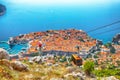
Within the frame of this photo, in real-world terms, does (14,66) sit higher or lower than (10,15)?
lower

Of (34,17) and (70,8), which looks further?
(70,8)

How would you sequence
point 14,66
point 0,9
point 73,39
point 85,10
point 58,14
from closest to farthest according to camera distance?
point 14,66 → point 73,39 → point 0,9 → point 58,14 → point 85,10

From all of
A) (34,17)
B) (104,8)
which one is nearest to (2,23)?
(34,17)

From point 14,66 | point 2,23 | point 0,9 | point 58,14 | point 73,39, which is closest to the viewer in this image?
point 14,66

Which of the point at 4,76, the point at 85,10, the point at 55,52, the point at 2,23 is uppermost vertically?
the point at 85,10

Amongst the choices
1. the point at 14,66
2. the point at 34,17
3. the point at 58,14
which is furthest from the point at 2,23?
the point at 14,66

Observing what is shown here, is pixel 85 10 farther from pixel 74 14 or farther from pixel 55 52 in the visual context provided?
pixel 55 52
